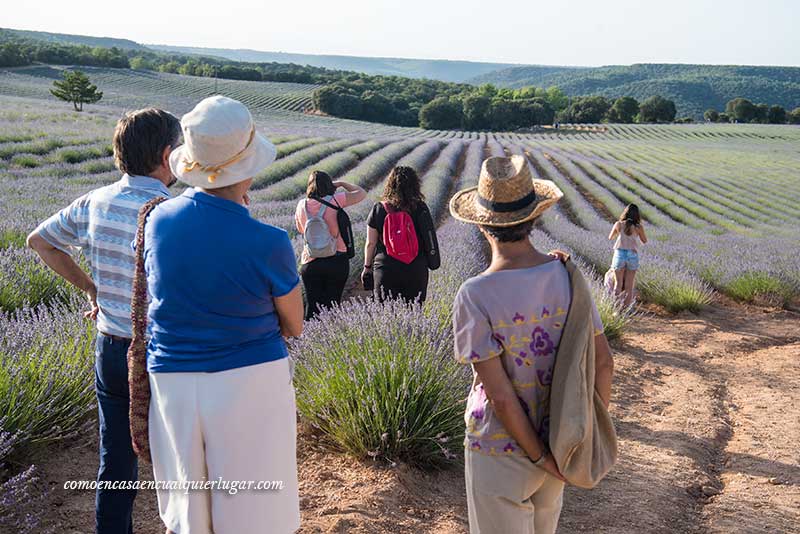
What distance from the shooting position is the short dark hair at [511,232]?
7.29 feet

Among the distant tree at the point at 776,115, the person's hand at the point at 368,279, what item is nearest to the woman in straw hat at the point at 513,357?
the person's hand at the point at 368,279

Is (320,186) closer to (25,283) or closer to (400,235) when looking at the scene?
(400,235)

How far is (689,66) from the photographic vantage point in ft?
563

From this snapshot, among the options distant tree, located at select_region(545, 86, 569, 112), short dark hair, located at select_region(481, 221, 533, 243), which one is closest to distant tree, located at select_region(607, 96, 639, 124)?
distant tree, located at select_region(545, 86, 569, 112)

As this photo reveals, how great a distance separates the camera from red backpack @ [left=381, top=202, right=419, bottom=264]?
200 inches

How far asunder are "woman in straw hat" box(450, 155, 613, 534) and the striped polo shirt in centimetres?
116

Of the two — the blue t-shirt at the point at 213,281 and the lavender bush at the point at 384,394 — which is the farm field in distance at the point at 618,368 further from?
the blue t-shirt at the point at 213,281

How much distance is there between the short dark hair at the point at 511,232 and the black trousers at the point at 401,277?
9.75ft

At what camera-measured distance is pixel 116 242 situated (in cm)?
261

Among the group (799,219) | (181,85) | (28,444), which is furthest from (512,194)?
(181,85)

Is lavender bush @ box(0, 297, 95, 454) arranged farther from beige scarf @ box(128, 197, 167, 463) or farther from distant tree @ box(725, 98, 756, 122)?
distant tree @ box(725, 98, 756, 122)

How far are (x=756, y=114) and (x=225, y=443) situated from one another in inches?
3976

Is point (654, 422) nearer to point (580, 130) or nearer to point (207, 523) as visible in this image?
point (207, 523)

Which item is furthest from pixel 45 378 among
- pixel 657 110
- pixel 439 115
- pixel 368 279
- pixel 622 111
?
pixel 657 110
